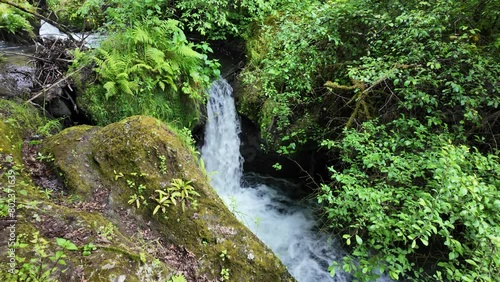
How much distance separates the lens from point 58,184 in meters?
3.82

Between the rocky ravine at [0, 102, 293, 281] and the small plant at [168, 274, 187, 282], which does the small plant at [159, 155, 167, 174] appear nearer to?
the rocky ravine at [0, 102, 293, 281]

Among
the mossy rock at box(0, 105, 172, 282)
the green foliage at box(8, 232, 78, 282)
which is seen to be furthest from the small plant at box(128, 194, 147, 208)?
the green foliage at box(8, 232, 78, 282)

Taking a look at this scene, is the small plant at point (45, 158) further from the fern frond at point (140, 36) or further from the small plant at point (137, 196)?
the fern frond at point (140, 36)

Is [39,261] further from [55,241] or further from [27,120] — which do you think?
[27,120]

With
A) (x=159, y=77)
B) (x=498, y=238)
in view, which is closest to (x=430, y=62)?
(x=498, y=238)

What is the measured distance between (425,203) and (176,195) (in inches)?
110

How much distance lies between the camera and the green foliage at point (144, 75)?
17.4 ft

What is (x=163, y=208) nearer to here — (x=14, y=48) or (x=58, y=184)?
(x=58, y=184)

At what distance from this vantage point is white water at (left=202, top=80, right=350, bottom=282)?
5805 millimetres

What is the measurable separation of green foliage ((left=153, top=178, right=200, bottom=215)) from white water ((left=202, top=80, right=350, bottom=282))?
2163 mm

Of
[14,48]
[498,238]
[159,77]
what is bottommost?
[14,48]

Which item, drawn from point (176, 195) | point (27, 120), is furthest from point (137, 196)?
point (27, 120)

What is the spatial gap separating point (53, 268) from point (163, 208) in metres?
1.26

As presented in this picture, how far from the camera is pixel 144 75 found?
562 centimetres
